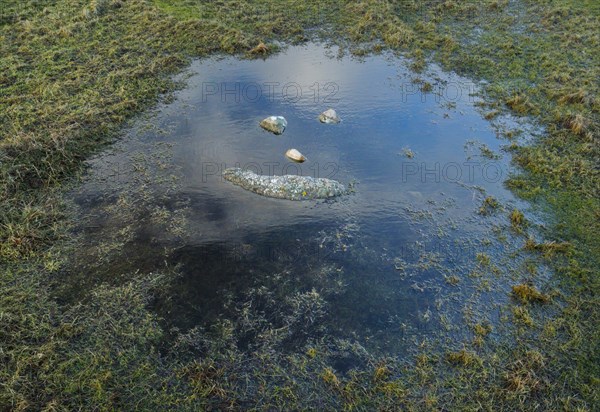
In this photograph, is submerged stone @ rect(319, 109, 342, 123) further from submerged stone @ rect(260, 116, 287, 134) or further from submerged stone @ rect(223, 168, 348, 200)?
submerged stone @ rect(223, 168, 348, 200)

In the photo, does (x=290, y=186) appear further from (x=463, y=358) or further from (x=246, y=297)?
(x=463, y=358)

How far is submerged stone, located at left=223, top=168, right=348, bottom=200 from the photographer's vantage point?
20.3 m

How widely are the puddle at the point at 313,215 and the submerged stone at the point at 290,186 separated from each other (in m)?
0.46

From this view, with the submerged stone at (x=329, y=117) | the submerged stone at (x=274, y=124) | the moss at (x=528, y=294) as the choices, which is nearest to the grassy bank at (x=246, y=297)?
the moss at (x=528, y=294)

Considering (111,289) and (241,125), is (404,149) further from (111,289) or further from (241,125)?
(111,289)

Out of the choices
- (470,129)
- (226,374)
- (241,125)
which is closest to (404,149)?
(470,129)

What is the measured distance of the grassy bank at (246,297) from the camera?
1293 centimetres

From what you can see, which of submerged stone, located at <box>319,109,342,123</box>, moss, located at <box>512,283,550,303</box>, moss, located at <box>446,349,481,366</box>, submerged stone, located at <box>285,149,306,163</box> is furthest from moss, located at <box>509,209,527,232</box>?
submerged stone, located at <box>319,109,342,123</box>

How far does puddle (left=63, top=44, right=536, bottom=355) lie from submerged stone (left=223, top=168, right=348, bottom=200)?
1.49ft

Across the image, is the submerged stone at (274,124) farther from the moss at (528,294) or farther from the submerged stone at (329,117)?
the moss at (528,294)

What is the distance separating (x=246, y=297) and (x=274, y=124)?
12.5m

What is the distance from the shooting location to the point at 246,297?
15.7 meters

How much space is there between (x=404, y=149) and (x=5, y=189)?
2084 cm

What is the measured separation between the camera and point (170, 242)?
57.8ft
